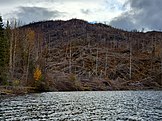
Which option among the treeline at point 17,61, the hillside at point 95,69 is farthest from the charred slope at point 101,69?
the treeline at point 17,61

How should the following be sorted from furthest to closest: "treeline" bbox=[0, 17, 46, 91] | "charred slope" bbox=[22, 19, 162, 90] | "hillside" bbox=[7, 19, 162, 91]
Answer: "charred slope" bbox=[22, 19, 162, 90] < "hillside" bbox=[7, 19, 162, 91] < "treeline" bbox=[0, 17, 46, 91]

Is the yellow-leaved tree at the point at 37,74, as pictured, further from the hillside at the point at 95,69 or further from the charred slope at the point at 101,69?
the charred slope at the point at 101,69

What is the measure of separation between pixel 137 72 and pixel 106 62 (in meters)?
16.2

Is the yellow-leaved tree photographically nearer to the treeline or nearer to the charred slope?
the treeline

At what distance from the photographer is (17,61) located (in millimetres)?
105375

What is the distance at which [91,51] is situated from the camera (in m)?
172

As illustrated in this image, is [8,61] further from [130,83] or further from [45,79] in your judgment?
[130,83]

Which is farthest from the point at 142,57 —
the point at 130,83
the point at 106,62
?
the point at 130,83

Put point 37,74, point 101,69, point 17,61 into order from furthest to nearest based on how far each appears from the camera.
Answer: point 101,69 < point 17,61 < point 37,74

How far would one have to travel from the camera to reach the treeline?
3116 inches

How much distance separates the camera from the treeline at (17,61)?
260 ft

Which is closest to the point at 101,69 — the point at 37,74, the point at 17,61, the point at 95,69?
the point at 95,69

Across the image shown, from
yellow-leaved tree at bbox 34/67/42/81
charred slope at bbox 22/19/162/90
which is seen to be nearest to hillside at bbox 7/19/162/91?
charred slope at bbox 22/19/162/90

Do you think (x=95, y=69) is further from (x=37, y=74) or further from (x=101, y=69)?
(x=37, y=74)
